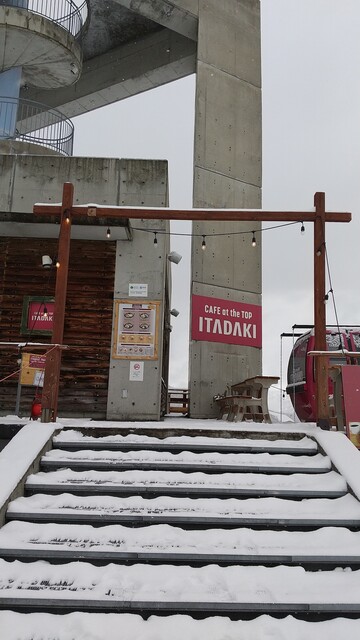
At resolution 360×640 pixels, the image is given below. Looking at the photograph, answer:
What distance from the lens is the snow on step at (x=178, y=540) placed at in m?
4.24

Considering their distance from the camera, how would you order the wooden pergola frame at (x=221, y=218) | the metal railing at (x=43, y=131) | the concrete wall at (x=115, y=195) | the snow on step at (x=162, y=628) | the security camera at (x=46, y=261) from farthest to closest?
the metal railing at (x=43, y=131) → the concrete wall at (x=115, y=195) → the security camera at (x=46, y=261) → the wooden pergola frame at (x=221, y=218) → the snow on step at (x=162, y=628)

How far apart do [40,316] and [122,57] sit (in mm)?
13896

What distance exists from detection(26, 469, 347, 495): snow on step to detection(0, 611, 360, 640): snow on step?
163cm

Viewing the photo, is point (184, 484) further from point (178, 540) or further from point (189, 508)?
point (178, 540)

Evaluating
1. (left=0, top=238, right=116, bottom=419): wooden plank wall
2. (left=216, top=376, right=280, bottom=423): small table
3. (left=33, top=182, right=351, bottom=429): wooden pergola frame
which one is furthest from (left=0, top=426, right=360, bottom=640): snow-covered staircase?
(left=0, top=238, right=116, bottom=419): wooden plank wall

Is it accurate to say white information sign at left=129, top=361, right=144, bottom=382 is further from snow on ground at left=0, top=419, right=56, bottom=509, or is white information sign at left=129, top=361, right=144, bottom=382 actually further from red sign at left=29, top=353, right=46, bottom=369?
snow on ground at left=0, top=419, right=56, bottom=509

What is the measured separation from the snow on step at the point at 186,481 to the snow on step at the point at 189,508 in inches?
5.4

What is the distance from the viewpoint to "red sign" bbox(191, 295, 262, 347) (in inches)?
534

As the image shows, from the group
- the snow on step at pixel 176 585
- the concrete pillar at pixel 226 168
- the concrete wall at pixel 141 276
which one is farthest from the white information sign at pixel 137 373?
the snow on step at pixel 176 585

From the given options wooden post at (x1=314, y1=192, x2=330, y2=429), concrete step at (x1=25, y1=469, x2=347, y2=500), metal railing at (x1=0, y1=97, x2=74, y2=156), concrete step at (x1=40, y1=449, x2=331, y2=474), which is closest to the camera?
concrete step at (x1=25, y1=469, x2=347, y2=500)

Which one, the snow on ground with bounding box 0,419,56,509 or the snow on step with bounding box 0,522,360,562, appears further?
the snow on ground with bounding box 0,419,56,509

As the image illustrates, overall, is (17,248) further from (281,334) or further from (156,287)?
(281,334)

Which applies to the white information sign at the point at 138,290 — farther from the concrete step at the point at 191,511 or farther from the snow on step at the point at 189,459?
the concrete step at the point at 191,511

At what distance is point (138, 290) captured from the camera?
10.6 meters
